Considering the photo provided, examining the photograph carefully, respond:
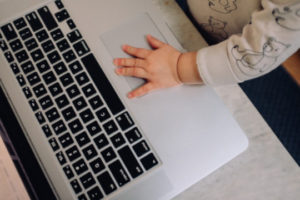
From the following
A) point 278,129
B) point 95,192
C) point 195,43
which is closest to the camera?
point 95,192

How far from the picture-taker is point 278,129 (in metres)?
0.98

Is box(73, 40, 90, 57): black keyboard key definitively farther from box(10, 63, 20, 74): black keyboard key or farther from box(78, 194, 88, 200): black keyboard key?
box(78, 194, 88, 200): black keyboard key

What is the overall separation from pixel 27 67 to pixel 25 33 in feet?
0.21


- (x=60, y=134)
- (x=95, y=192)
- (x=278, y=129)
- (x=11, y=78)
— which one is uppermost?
(x=11, y=78)

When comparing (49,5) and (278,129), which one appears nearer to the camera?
(49,5)

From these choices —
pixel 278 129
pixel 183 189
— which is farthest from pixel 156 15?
pixel 278 129

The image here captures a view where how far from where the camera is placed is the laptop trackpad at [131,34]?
1.58 ft

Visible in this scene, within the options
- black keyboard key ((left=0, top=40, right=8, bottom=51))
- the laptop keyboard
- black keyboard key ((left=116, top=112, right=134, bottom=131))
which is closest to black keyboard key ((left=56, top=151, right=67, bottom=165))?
the laptop keyboard

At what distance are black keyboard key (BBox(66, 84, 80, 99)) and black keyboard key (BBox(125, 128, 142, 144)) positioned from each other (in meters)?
0.11

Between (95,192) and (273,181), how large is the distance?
29cm

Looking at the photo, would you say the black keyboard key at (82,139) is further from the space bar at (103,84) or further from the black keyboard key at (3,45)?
the black keyboard key at (3,45)

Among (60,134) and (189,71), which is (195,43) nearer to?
(189,71)

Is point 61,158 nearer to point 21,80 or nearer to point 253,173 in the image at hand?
point 21,80

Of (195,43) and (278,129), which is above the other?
(195,43)
